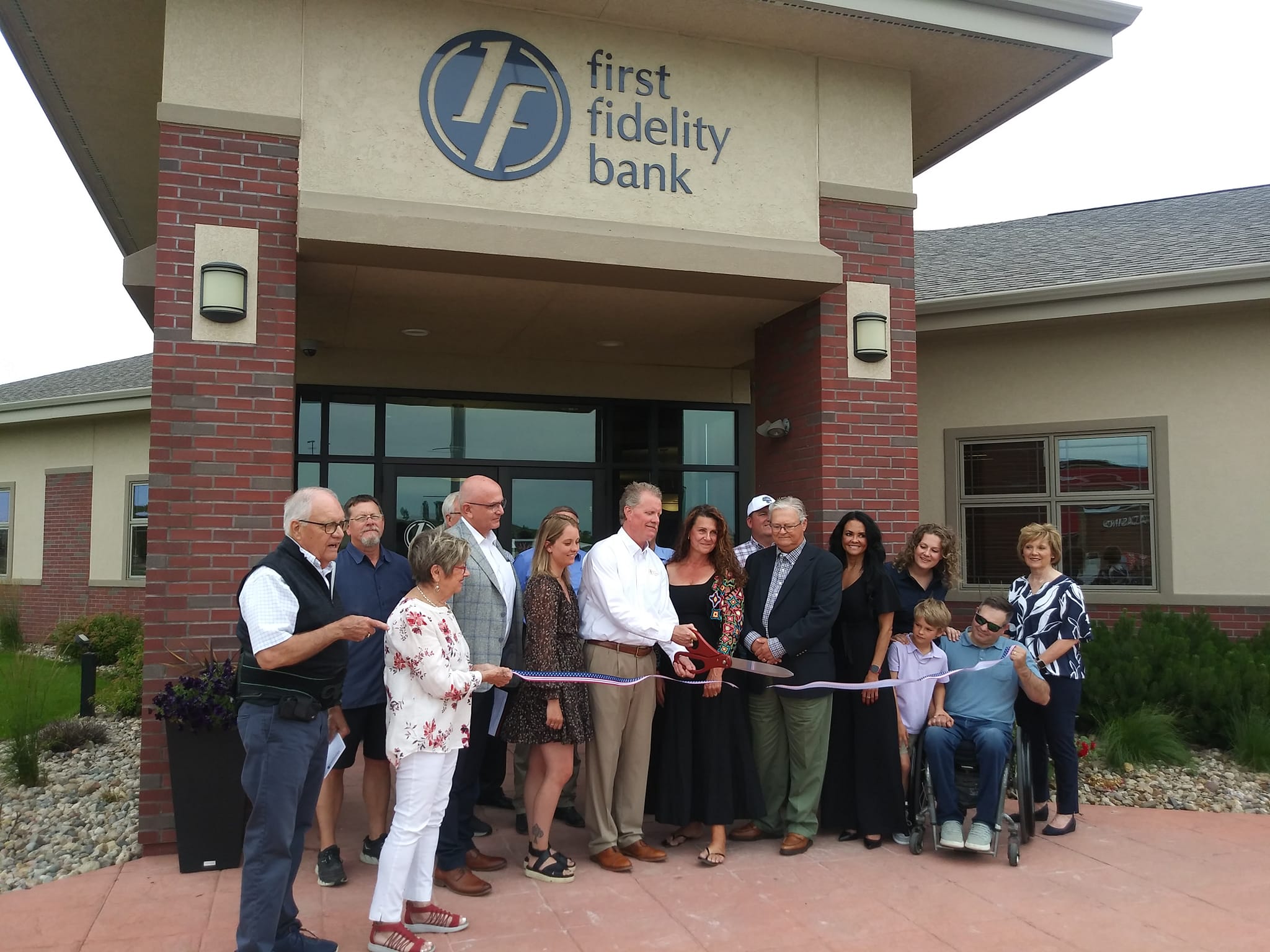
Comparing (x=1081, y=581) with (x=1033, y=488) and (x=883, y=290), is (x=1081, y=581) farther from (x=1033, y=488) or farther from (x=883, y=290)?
(x=883, y=290)

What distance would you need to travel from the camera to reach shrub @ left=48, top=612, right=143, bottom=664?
48.4ft

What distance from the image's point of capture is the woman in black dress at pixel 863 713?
18.3 feet

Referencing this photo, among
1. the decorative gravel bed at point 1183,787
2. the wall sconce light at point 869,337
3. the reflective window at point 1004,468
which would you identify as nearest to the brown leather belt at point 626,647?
the wall sconce light at point 869,337

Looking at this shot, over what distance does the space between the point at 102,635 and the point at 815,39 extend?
1323cm

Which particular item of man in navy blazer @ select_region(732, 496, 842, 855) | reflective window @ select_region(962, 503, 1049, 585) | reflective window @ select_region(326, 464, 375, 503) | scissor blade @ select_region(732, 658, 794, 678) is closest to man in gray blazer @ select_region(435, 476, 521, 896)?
scissor blade @ select_region(732, 658, 794, 678)

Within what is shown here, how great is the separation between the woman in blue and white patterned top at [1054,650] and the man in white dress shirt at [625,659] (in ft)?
6.80

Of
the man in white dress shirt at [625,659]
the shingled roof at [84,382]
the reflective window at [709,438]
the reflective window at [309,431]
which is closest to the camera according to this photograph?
the man in white dress shirt at [625,659]

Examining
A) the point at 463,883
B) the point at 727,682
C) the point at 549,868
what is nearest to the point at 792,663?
the point at 727,682

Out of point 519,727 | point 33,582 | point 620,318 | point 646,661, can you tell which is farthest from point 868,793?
point 33,582

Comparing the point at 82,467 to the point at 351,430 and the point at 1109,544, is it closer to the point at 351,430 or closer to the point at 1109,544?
the point at 351,430

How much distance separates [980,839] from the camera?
5.22 metres

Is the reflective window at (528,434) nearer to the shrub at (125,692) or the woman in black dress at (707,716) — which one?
the shrub at (125,692)

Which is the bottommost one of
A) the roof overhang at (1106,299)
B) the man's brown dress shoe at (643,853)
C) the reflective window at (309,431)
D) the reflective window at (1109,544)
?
the man's brown dress shoe at (643,853)

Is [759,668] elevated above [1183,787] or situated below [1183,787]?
above
